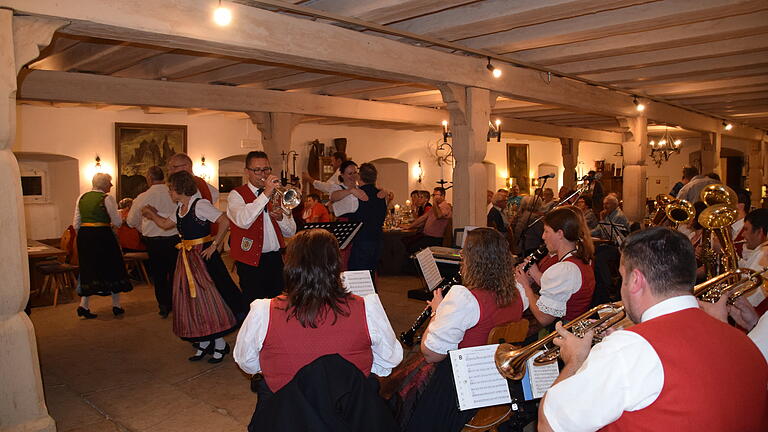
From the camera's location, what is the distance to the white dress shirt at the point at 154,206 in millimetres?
6043

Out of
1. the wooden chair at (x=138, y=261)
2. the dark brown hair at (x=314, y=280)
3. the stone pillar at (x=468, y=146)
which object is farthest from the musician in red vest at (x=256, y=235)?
the wooden chair at (x=138, y=261)

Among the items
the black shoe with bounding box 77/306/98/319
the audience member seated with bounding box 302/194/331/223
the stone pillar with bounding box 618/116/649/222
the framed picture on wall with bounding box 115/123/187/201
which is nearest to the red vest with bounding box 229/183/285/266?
the black shoe with bounding box 77/306/98/319

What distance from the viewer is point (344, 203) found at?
19.6ft

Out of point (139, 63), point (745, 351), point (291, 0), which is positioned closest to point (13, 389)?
point (291, 0)

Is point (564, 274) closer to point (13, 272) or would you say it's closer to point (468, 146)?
point (13, 272)

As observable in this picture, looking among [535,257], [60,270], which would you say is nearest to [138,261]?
[60,270]

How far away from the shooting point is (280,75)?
7.45 m

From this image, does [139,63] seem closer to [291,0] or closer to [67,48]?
[67,48]

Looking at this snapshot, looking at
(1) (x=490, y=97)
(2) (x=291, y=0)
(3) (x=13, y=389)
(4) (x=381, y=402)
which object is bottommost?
(3) (x=13, y=389)

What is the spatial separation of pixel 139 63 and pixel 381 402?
625 cm

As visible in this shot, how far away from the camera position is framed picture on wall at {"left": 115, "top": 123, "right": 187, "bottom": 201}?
35.8 feet

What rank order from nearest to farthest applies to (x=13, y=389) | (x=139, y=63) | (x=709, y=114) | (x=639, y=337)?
(x=639, y=337) < (x=13, y=389) < (x=139, y=63) < (x=709, y=114)

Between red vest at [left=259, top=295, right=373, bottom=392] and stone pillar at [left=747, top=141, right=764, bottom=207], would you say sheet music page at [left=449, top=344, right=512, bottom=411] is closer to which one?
red vest at [left=259, top=295, right=373, bottom=392]

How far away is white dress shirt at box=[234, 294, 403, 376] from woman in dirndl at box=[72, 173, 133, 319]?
182 inches
